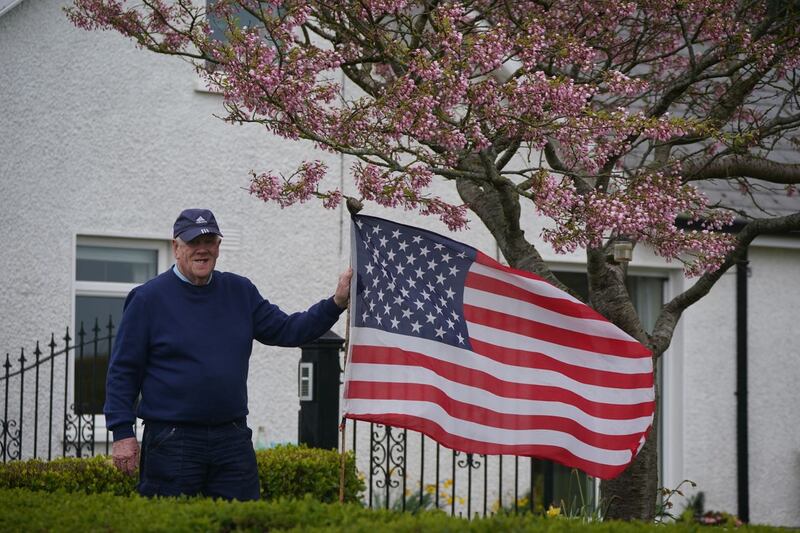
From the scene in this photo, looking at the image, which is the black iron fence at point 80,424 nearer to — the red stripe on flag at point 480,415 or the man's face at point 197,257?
the red stripe on flag at point 480,415

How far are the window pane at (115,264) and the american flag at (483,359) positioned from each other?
435 cm

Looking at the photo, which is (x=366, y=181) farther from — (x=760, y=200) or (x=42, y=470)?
(x=760, y=200)

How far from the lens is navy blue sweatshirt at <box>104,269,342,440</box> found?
5.46 meters

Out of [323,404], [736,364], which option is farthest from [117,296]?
[736,364]

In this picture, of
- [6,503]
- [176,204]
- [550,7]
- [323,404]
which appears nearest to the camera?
[6,503]

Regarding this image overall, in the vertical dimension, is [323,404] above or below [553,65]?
below

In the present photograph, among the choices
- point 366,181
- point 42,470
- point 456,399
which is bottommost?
point 42,470

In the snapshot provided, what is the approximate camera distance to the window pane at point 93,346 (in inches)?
384

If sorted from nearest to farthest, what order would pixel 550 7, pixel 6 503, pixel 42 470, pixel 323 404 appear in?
pixel 6 503 → pixel 42 470 → pixel 550 7 → pixel 323 404

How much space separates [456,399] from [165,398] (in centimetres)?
149

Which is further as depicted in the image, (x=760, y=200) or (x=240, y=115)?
(x=760, y=200)

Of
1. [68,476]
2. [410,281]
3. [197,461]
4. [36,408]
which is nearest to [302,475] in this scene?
[68,476]

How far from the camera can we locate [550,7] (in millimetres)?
7391

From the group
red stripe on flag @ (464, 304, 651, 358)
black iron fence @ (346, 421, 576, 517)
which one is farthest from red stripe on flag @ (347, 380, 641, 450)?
black iron fence @ (346, 421, 576, 517)
